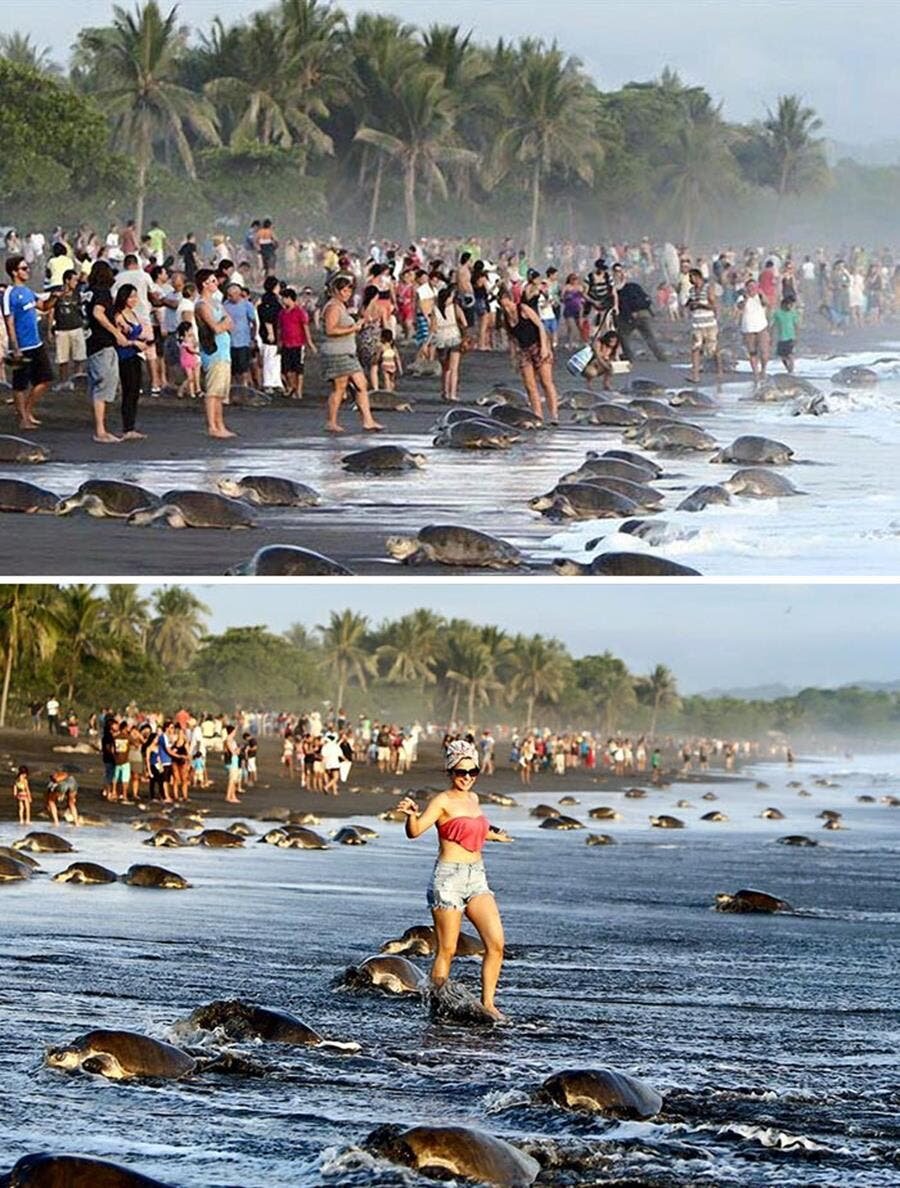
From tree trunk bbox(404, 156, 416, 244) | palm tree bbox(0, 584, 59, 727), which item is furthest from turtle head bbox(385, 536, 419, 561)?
palm tree bbox(0, 584, 59, 727)

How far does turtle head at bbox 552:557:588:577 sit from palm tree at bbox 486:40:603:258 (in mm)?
8689

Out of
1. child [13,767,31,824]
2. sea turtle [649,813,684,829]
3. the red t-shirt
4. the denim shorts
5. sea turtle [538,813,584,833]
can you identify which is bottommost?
sea turtle [649,813,684,829]

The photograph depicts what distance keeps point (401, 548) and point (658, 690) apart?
65648 millimetres

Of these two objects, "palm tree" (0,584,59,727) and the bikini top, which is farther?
"palm tree" (0,584,59,727)

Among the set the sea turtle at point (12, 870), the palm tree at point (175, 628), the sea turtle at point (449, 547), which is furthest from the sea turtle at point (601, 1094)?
Result: the palm tree at point (175, 628)

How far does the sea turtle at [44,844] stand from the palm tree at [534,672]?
53.8 meters

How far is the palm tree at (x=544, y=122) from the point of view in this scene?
77.5 ft

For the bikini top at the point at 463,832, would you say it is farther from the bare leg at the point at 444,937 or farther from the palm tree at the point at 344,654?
the palm tree at the point at 344,654

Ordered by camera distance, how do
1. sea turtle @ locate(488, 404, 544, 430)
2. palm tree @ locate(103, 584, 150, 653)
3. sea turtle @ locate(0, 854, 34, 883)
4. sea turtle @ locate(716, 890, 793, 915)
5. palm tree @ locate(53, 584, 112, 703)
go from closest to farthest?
1. sea turtle @ locate(0, 854, 34, 883)
2. sea turtle @ locate(716, 890, 793, 915)
3. sea turtle @ locate(488, 404, 544, 430)
4. palm tree @ locate(53, 584, 112, 703)
5. palm tree @ locate(103, 584, 150, 653)

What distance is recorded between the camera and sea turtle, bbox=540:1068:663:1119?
6.89 metres

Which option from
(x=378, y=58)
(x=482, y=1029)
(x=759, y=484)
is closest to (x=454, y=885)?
(x=482, y=1029)

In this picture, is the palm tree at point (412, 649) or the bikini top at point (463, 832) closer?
the bikini top at point (463, 832)

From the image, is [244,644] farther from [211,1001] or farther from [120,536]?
[211,1001]

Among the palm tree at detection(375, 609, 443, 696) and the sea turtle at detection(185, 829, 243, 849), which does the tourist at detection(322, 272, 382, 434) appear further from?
the palm tree at detection(375, 609, 443, 696)
